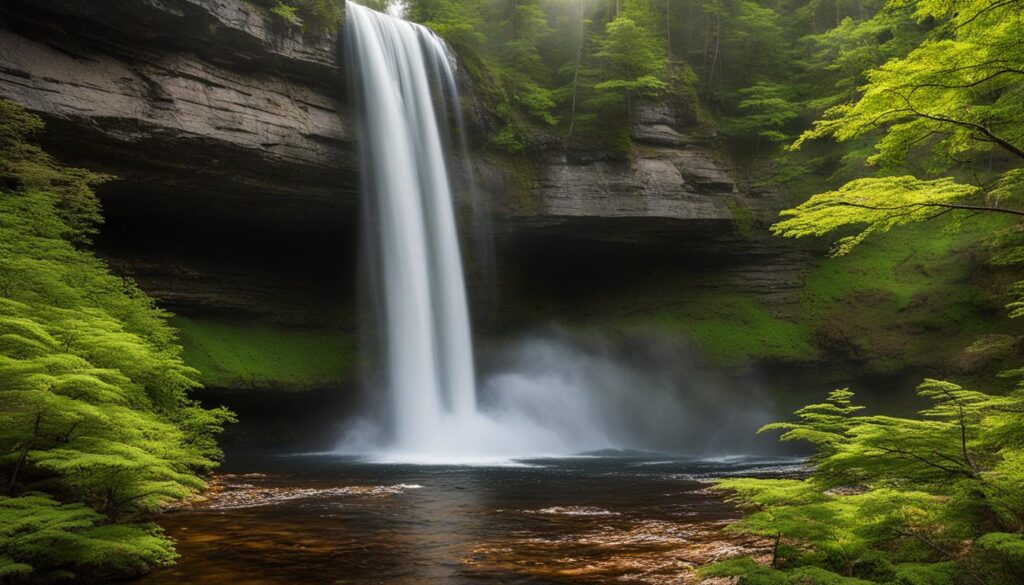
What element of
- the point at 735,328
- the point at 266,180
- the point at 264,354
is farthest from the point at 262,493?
the point at 735,328

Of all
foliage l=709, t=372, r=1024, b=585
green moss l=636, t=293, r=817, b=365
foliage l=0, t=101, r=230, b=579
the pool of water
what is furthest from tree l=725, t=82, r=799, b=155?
foliage l=0, t=101, r=230, b=579

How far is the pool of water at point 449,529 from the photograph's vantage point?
7.04 metres

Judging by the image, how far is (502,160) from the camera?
26.0m

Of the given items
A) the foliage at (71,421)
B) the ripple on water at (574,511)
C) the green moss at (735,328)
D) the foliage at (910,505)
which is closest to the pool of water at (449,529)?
the ripple on water at (574,511)

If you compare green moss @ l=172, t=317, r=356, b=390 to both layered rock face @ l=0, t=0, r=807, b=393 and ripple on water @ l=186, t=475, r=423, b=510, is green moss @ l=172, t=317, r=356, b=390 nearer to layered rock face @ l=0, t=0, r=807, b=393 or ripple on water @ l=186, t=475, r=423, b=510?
layered rock face @ l=0, t=0, r=807, b=393

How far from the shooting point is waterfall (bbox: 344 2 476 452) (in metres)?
22.5

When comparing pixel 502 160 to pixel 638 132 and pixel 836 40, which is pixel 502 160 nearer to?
pixel 638 132

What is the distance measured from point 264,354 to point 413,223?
Result: 24.7 feet

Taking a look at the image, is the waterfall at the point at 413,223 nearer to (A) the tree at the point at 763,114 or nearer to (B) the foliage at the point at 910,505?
(A) the tree at the point at 763,114

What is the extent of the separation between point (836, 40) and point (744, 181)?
23.2 ft

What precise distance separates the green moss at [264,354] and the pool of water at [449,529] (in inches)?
312

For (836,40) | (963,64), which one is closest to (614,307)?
(836,40)

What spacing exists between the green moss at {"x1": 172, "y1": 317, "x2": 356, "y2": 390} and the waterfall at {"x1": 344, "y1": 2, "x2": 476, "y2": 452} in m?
3.15

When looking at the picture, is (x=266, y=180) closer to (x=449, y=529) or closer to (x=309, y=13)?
(x=309, y=13)
